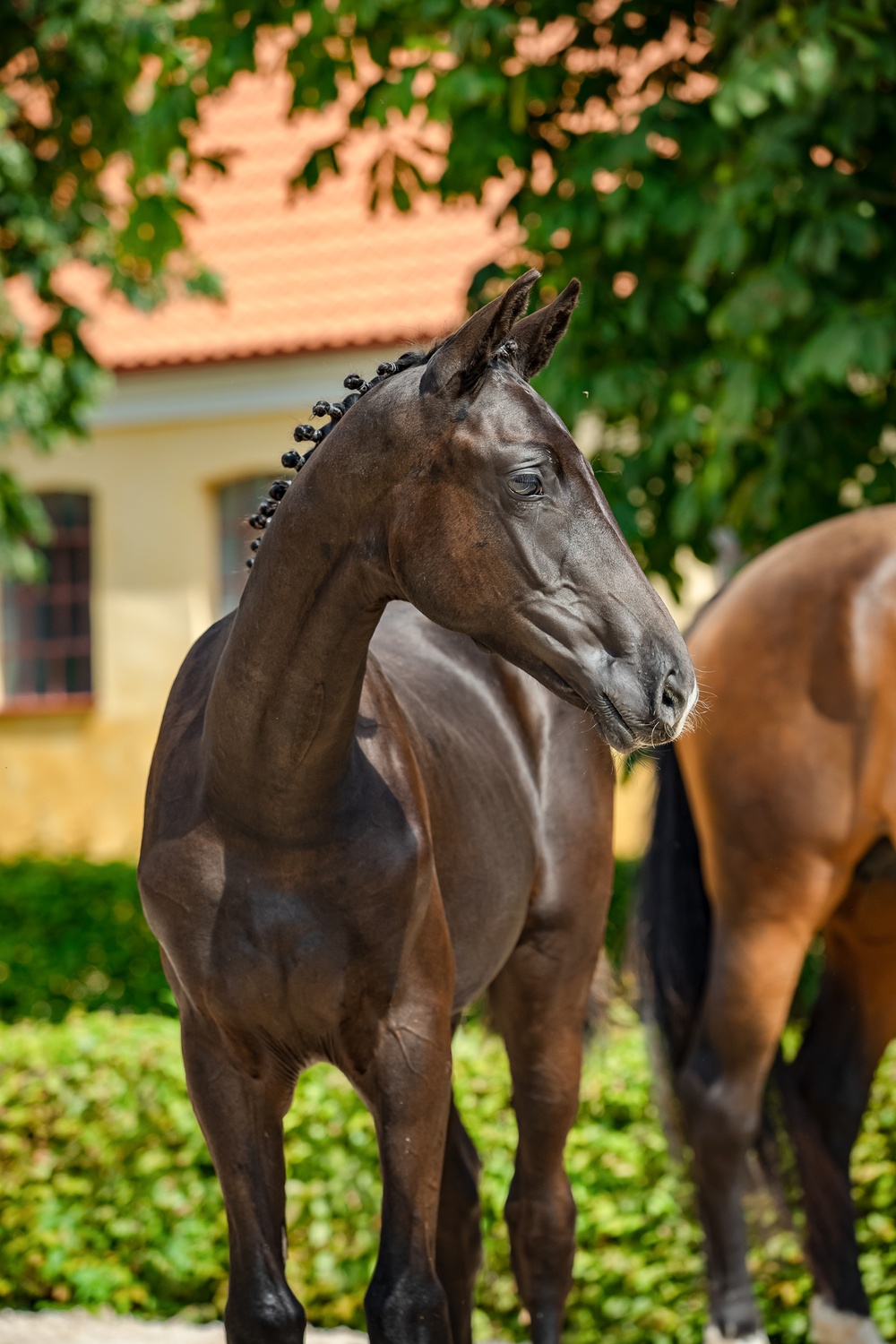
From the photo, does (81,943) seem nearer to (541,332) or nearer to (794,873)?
(794,873)

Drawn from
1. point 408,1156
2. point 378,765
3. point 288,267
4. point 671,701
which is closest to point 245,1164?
point 408,1156

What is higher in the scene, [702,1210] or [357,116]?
[357,116]

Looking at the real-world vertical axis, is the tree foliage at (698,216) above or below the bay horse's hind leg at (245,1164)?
above

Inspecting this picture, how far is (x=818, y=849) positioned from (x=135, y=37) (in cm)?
485

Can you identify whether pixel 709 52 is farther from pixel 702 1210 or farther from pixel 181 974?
pixel 181 974

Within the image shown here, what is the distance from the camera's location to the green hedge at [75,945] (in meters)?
8.09

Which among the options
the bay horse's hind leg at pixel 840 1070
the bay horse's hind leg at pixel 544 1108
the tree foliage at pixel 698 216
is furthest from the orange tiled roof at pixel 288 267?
the bay horse's hind leg at pixel 544 1108

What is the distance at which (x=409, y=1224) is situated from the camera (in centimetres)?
247

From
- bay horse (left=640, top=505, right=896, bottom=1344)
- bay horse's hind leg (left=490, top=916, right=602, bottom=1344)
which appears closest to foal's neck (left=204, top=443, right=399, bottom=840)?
bay horse's hind leg (left=490, top=916, right=602, bottom=1344)

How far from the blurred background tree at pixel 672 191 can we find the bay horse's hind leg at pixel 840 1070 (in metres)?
1.64

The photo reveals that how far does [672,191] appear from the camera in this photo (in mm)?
5527

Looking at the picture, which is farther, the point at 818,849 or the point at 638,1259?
the point at 638,1259

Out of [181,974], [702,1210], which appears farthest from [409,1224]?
[702,1210]

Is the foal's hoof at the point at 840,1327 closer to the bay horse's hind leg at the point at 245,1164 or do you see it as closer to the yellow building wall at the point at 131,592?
the bay horse's hind leg at the point at 245,1164
